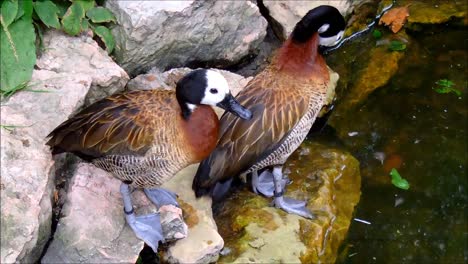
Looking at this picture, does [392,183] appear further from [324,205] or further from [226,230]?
[226,230]

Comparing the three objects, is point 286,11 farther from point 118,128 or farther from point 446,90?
point 118,128

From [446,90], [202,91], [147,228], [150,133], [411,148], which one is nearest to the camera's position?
[202,91]

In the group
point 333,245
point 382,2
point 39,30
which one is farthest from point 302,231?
point 382,2

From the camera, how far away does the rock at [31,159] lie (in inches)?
133

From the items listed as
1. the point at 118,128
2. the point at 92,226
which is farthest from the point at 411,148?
the point at 92,226

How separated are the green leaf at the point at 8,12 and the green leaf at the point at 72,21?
355mm

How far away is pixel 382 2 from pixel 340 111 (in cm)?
149

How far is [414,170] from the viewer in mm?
5031

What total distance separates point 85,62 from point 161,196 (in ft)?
3.47

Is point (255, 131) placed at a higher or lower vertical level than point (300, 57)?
lower

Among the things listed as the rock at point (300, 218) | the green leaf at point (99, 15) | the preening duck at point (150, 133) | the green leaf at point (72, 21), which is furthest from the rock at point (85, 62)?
the rock at point (300, 218)

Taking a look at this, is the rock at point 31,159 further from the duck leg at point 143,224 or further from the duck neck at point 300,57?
the duck neck at point 300,57

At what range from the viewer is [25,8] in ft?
14.0

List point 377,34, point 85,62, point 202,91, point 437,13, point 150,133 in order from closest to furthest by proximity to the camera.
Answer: point 202,91
point 150,133
point 85,62
point 377,34
point 437,13
